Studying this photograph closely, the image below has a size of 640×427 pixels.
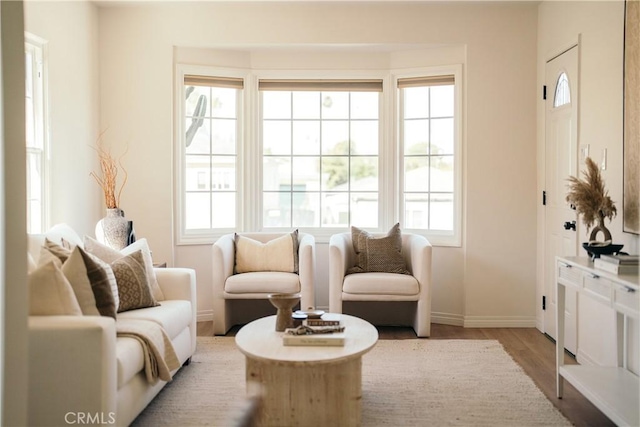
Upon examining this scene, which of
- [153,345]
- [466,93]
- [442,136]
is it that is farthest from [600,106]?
[153,345]

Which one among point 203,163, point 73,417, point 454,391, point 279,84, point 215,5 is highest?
point 215,5

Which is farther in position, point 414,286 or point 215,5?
point 215,5

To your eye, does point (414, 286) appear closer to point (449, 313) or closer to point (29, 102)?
point (449, 313)

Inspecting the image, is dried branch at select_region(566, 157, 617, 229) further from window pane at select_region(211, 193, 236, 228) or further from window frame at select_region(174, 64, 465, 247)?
window pane at select_region(211, 193, 236, 228)

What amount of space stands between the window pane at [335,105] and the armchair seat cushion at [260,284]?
175 cm

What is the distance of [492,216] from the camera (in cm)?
528

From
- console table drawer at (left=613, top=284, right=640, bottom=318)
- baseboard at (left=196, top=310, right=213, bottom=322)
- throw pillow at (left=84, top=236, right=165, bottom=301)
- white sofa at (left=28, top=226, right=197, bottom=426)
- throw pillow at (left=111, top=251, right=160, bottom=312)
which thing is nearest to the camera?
white sofa at (left=28, top=226, right=197, bottom=426)

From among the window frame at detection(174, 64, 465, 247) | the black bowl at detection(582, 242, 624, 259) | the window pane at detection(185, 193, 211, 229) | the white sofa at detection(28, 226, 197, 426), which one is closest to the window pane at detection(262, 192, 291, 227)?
the window frame at detection(174, 64, 465, 247)

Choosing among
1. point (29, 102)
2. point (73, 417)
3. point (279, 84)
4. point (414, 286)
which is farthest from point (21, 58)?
point (279, 84)

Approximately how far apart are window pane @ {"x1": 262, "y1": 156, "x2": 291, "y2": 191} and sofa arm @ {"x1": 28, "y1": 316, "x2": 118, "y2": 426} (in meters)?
3.36

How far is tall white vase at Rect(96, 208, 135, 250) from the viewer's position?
473cm

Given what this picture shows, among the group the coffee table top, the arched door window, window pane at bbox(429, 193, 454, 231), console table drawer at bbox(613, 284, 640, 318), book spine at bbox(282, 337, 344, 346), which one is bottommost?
the coffee table top

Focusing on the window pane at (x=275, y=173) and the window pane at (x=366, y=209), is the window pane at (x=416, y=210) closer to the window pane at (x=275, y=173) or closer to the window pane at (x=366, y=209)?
the window pane at (x=366, y=209)

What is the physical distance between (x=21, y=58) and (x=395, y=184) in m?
4.38
